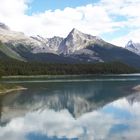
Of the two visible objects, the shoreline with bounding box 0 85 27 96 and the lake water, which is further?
the shoreline with bounding box 0 85 27 96

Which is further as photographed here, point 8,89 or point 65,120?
point 8,89

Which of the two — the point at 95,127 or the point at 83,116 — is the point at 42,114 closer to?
the point at 83,116

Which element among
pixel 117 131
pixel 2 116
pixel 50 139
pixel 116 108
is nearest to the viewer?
pixel 50 139

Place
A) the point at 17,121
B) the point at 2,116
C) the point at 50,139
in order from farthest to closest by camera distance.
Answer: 1. the point at 2,116
2. the point at 17,121
3. the point at 50,139

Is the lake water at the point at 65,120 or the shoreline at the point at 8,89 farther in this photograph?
the shoreline at the point at 8,89

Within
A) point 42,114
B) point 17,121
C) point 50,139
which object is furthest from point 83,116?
point 50,139

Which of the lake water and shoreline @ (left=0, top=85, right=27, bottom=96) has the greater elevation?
shoreline @ (left=0, top=85, right=27, bottom=96)

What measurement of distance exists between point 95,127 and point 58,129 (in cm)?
626

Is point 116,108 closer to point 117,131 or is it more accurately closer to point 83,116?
point 83,116

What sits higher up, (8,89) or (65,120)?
(8,89)

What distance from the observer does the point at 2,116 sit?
82500 millimetres

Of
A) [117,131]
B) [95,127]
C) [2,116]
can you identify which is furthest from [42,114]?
[117,131]

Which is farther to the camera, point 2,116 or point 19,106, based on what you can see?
point 19,106

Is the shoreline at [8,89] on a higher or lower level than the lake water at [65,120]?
higher
